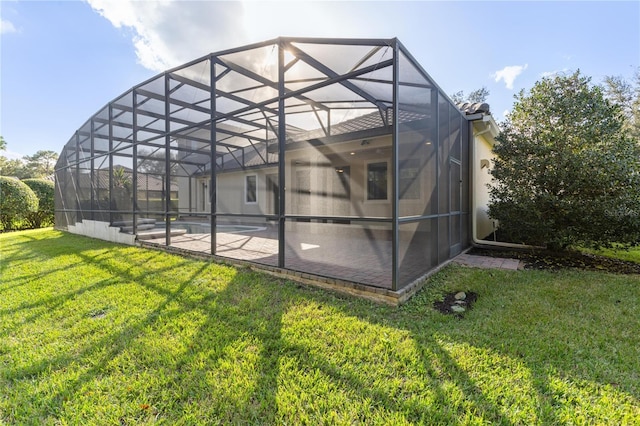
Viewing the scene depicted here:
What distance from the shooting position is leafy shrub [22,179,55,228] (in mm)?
15000

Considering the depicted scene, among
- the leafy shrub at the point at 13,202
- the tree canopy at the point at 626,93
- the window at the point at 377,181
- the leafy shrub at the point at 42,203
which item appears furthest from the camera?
the tree canopy at the point at 626,93

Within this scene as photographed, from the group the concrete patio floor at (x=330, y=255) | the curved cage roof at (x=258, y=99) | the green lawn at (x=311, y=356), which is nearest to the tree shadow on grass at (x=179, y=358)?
the green lawn at (x=311, y=356)

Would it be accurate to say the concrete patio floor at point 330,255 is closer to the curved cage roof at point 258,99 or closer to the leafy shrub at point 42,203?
the curved cage roof at point 258,99

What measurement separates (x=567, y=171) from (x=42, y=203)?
2246 centimetres

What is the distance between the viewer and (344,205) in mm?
8766

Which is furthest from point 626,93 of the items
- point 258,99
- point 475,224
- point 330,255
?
point 258,99

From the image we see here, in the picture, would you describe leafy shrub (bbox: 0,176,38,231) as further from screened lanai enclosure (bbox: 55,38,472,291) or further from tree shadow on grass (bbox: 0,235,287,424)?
tree shadow on grass (bbox: 0,235,287,424)

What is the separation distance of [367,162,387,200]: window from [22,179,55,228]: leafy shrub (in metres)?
17.9

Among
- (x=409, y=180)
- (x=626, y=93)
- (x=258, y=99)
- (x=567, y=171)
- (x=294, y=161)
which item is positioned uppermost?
(x=626, y=93)

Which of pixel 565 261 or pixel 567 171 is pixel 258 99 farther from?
pixel 565 261

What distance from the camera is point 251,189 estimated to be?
1144cm

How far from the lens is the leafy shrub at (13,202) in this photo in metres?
13.0

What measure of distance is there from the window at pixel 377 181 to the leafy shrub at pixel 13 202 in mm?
16880

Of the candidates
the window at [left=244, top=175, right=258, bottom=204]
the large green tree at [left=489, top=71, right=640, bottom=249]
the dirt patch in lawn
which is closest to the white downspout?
the large green tree at [left=489, top=71, right=640, bottom=249]
